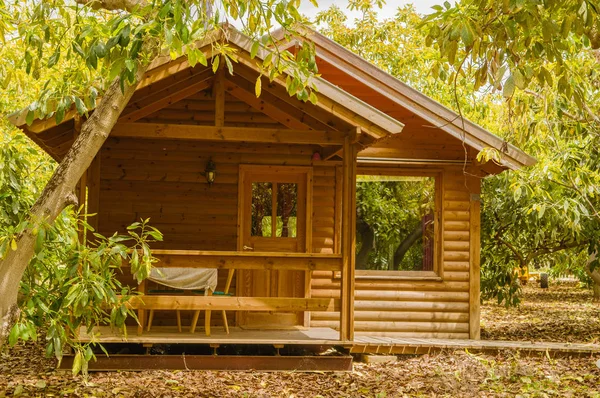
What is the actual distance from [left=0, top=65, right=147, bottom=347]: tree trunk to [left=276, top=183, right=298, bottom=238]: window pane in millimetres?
4571

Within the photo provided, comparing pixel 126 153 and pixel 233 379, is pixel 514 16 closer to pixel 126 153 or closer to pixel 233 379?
pixel 233 379

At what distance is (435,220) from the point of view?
39.6ft

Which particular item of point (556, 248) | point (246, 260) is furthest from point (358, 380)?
point (556, 248)

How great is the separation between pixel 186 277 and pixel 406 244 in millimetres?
3989

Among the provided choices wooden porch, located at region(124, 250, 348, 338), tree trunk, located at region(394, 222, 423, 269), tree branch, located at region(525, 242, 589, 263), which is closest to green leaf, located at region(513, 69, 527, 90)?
wooden porch, located at region(124, 250, 348, 338)

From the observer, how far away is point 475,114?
22062 millimetres

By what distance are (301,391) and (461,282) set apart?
445 cm

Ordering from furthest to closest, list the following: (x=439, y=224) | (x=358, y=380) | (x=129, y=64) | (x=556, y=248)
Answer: (x=556, y=248), (x=439, y=224), (x=358, y=380), (x=129, y=64)

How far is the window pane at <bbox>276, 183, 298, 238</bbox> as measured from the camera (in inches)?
448

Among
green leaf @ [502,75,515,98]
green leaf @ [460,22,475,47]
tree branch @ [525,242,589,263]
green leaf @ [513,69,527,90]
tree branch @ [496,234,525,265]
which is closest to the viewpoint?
green leaf @ [460,22,475,47]

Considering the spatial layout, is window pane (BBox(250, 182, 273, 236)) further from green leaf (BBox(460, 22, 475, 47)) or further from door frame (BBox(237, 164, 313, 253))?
green leaf (BBox(460, 22, 475, 47))

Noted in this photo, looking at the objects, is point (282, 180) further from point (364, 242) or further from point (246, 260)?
point (246, 260)

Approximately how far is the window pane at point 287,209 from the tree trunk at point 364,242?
1.36m

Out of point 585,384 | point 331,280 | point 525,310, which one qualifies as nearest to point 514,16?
point 585,384
